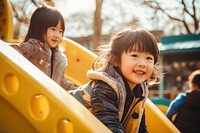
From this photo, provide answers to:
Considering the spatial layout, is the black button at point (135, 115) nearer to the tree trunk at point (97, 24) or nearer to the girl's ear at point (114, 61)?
the girl's ear at point (114, 61)

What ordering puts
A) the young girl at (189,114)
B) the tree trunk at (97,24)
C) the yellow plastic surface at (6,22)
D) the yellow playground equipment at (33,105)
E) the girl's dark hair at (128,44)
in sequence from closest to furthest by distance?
the yellow playground equipment at (33,105) → the girl's dark hair at (128,44) → the yellow plastic surface at (6,22) → the young girl at (189,114) → the tree trunk at (97,24)

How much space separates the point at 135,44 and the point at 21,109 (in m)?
0.63

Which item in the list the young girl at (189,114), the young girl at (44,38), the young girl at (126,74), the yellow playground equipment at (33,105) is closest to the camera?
the yellow playground equipment at (33,105)

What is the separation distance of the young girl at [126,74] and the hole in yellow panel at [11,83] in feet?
1.17

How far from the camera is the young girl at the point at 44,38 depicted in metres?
2.10

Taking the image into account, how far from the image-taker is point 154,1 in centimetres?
913

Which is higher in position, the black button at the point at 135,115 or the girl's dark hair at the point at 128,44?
the girl's dark hair at the point at 128,44

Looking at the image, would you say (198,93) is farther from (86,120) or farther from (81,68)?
(86,120)

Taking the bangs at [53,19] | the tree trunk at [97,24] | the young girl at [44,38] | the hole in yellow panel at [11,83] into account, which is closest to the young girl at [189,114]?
the young girl at [44,38]

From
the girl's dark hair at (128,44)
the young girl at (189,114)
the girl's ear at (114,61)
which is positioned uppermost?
the girl's dark hair at (128,44)

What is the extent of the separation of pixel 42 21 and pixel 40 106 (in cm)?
112

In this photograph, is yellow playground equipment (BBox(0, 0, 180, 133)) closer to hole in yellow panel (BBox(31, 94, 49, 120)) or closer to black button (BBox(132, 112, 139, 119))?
hole in yellow panel (BBox(31, 94, 49, 120))

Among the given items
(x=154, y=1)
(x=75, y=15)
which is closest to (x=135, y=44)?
(x=154, y=1)

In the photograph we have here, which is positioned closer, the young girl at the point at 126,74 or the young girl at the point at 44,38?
the young girl at the point at 126,74
